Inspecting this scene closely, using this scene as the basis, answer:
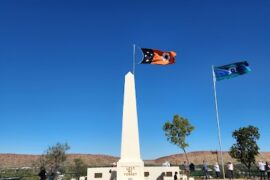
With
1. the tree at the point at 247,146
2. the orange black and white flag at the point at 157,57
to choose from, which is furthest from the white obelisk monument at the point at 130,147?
the tree at the point at 247,146

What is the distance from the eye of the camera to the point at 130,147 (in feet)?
71.8

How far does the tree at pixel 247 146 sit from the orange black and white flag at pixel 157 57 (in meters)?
18.2

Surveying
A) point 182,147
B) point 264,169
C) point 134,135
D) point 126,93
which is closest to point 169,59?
point 126,93

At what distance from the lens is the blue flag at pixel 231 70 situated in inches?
856

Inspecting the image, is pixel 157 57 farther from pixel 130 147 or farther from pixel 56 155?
pixel 56 155

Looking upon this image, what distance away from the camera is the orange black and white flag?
24312mm

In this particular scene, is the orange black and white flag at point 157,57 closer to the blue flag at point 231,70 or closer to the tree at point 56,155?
the blue flag at point 231,70

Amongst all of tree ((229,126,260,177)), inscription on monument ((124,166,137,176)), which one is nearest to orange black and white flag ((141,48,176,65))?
inscription on monument ((124,166,137,176))

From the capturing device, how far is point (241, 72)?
21781mm

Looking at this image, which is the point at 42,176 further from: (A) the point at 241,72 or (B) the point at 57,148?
(B) the point at 57,148

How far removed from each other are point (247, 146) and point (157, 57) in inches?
791

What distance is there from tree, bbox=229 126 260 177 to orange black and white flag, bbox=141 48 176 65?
18247 mm

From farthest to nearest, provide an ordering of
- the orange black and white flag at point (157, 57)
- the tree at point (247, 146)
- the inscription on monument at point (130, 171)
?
the tree at point (247, 146) < the orange black and white flag at point (157, 57) < the inscription on monument at point (130, 171)

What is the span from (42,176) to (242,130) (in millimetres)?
25677
